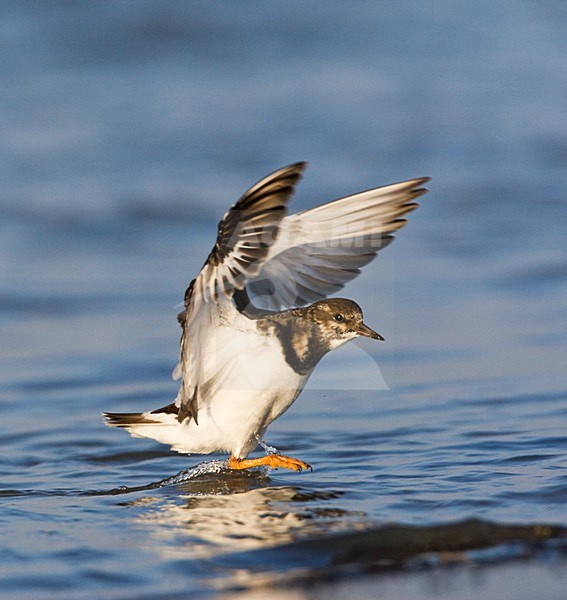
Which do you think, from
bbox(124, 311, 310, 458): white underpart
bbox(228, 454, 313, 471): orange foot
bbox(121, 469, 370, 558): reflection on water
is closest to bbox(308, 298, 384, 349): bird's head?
bbox(124, 311, 310, 458): white underpart

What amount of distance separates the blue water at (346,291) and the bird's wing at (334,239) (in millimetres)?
1017

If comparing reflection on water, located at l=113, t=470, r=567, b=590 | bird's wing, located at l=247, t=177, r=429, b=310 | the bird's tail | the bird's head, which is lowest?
reflection on water, located at l=113, t=470, r=567, b=590

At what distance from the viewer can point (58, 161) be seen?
1191 cm

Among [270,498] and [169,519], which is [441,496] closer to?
[270,498]

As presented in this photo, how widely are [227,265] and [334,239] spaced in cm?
69

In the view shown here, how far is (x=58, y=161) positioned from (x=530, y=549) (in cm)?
875

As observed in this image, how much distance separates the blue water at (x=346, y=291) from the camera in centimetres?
463

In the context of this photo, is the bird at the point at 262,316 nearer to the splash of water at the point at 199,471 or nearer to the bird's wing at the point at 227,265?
the bird's wing at the point at 227,265

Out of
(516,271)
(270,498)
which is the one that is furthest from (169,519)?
(516,271)

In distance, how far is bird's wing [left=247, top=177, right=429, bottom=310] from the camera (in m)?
4.98

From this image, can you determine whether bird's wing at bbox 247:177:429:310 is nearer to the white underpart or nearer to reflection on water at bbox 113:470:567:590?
the white underpart

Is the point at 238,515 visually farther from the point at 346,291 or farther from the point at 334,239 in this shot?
the point at 346,291

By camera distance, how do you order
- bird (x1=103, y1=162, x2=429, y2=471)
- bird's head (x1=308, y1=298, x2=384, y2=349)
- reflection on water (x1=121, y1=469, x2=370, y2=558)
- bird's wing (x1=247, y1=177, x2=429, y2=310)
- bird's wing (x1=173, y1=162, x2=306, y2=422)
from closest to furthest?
bird's wing (x1=173, y1=162, x2=306, y2=422)
reflection on water (x1=121, y1=469, x2=370, y2=558)
bird (x1=103, y1=162, x2=429, y2=471)
bird's wing (x1=247, y1=177, x2=429, y2=310)
bird's head (x1=308, y1=298, x2=384, y2=349)

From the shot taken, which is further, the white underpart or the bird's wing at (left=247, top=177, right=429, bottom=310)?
the white underpart
